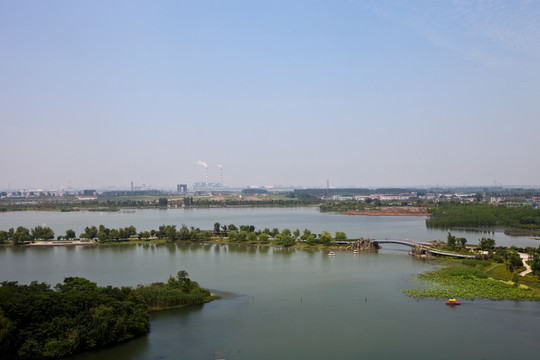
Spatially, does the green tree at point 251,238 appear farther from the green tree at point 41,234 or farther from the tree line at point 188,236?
the green tree at point 41,234

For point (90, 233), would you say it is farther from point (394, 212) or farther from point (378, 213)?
point (394, 212)

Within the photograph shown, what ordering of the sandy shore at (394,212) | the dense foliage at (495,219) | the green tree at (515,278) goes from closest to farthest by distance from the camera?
the green tree at (515,278), the dense foliage at (495,219), the sandy shore at (394,212)

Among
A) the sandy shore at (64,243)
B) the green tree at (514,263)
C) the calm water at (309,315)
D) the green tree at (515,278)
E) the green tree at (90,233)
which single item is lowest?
the calm water at (309,315)

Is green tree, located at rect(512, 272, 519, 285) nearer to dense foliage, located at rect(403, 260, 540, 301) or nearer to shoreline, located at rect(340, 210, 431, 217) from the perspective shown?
dense foliage, located at rect(403, 260, 540, 301)

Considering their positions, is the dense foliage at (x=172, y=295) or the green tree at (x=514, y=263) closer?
the dense foliage at (x=172, y=295)

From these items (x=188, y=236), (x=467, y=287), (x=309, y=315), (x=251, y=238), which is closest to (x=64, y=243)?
(x=188, y=236)


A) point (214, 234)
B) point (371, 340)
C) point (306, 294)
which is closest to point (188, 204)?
point (214, 234)

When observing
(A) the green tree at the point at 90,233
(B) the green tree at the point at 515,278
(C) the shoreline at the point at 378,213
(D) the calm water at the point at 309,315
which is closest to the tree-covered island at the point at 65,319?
(D) the calm water at the point at 309,315

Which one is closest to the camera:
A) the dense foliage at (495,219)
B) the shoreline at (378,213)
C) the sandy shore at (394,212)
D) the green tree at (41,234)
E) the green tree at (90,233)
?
the green tree at (41,234)
